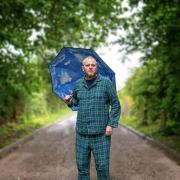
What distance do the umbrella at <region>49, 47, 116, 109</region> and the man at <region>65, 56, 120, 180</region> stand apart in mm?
684

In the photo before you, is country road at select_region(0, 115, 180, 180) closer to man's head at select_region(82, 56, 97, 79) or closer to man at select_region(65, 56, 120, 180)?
man at select_region(65, 56, 120, 180)

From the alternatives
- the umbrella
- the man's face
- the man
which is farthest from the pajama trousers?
the umbrella

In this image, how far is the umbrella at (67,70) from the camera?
7621mm

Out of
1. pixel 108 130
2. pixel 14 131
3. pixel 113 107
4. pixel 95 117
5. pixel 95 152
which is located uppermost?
pixel 113 107

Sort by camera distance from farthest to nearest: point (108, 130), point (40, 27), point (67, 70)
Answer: point (40, 27), point (67, 70), point (108, 130)

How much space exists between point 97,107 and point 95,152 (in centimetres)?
65

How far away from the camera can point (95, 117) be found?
6859 millimetres

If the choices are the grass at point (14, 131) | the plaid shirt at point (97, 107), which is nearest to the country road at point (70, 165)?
the grass at point (14, 131)

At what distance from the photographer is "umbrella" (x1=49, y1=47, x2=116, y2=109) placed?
7.62m

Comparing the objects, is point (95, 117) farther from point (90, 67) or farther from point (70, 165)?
point (70, 165)

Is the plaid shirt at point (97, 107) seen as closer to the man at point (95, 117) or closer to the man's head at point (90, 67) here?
the man at point (95, 117)

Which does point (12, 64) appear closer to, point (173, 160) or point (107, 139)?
point (173, 160)

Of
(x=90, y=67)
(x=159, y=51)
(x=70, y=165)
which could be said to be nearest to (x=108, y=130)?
(x=90, y=67)

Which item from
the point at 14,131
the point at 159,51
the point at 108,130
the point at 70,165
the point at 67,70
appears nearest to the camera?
the point at 108,130
